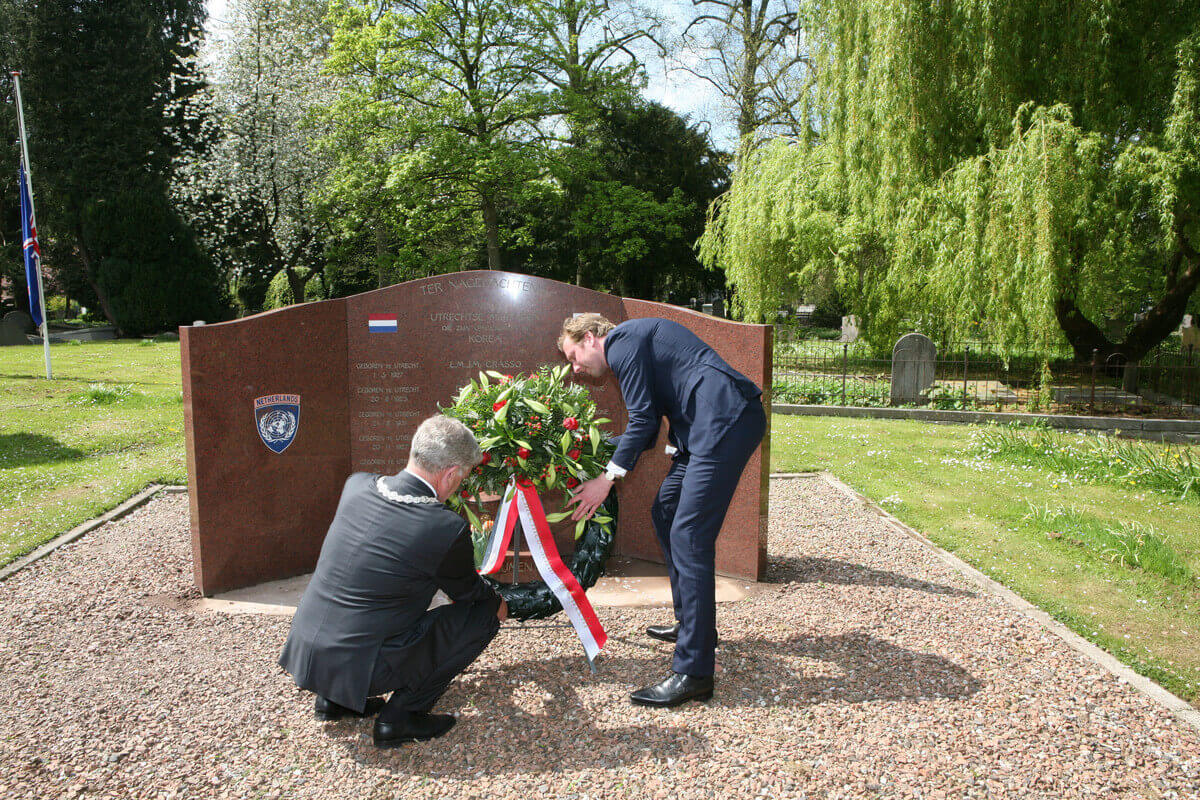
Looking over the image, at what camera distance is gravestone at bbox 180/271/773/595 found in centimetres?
507

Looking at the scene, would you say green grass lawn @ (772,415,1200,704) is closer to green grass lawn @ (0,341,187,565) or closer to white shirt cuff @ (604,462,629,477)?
white shirt cuff @ (604,462,629,477)

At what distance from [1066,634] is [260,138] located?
28.2 meters

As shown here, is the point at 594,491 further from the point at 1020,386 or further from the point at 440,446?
the point at 1020,386

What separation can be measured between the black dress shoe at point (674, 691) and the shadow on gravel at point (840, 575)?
186 centimetres

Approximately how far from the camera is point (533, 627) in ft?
14.8

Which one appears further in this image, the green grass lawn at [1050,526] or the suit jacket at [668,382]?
the green grass lawn at [1050,526]

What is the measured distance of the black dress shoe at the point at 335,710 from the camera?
3479 mm

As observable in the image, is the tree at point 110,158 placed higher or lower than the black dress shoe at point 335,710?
higher

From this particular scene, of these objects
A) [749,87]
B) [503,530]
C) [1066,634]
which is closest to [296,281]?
[749,87]

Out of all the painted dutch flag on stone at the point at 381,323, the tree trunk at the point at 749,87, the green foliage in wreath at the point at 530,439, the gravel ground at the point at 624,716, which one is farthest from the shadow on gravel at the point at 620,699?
the tree trunk at the point at 749,87

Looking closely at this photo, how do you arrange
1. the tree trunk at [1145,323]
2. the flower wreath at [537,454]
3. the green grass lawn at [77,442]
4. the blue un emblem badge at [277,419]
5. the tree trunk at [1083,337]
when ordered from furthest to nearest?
the tree trunk at [1083,337]
the tree trunk at [1145,323]
the green grass lawn at [77,442]
the blue un emblem badge at [277,419]
the flower wreath at [537,454]

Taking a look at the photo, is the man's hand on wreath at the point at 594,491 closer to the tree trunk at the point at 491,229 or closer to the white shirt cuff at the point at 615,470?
the white shirt cuff at the point at 615,470

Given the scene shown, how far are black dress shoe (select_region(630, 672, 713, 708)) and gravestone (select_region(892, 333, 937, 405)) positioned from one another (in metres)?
10.4

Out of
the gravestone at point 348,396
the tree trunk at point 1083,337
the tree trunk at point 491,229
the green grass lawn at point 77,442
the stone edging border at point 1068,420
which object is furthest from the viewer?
the tree trunk at point 491,229
